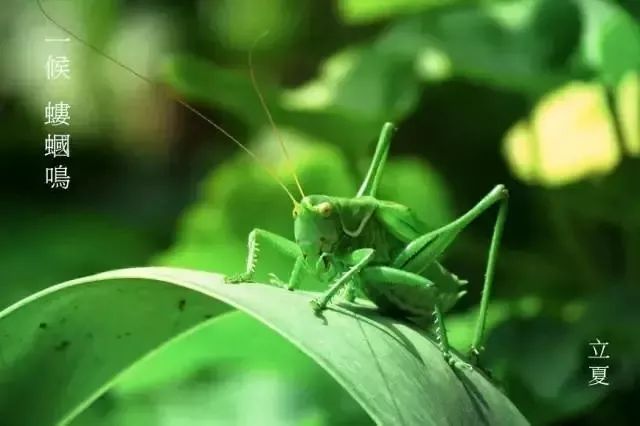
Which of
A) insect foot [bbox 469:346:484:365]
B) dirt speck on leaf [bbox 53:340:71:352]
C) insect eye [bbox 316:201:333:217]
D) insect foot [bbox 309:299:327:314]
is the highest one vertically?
insect eye [bbox 316:201:333:217]

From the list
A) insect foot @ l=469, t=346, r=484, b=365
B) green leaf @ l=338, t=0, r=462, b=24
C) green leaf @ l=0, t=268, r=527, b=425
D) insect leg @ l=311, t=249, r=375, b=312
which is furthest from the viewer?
green leaf @ l=338, t=0, r=462, b=24

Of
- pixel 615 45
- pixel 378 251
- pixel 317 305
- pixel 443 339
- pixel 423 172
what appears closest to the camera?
pixel 317 305

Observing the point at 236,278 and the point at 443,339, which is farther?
the point at 443,339

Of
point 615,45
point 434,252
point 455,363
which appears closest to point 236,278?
point 455,363

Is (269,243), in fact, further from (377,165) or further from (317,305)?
(317,305)

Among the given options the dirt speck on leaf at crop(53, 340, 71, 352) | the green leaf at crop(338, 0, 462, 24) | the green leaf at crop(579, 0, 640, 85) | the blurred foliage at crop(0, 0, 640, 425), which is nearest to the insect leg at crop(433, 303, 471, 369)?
the blurred foliage at crop(0, 0, 640, 425)

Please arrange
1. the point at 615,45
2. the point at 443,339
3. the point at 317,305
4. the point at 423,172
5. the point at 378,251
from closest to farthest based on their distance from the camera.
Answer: the point at 317,305 → the point at 443,339 → the point at 378,251 → the point at 615,45 → the point at 423,172

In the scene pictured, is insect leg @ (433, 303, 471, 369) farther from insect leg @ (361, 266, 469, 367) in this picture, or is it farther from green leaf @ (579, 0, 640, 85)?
green leaf @ (579, 0, 640, 85)
